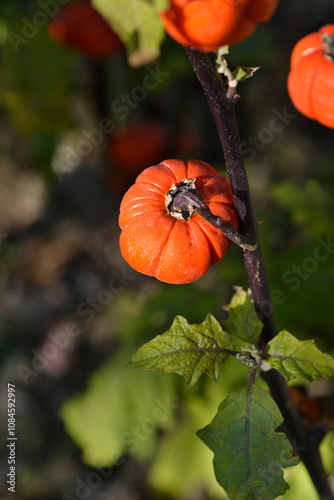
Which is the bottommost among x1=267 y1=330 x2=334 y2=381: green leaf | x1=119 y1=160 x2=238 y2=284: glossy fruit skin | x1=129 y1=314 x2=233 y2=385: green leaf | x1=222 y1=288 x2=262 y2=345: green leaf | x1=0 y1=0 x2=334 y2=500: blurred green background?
x1=0 y1=0 x2=334 y2=500: blurred green background

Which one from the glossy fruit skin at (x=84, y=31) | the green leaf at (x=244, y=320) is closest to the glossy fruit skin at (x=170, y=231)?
the green leaf at (x=244, y=320)

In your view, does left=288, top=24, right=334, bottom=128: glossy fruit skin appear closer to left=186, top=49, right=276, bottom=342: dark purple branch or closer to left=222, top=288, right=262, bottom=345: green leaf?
left=186, top=49, right=276, bottom=342: dark purple branch

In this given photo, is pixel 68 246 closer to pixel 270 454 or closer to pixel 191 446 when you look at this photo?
pixel 191 446

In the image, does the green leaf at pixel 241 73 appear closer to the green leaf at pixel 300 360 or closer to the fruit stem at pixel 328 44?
the fruit stem at pixel 328 44

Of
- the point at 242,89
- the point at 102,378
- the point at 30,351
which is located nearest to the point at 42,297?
the point at 30,351

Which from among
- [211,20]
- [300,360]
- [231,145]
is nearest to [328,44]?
[211,20]

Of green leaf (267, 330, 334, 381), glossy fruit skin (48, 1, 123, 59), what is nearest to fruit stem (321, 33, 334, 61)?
green leaf (267, 330, 334, 381)

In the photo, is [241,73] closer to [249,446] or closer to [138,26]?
[138,26]
